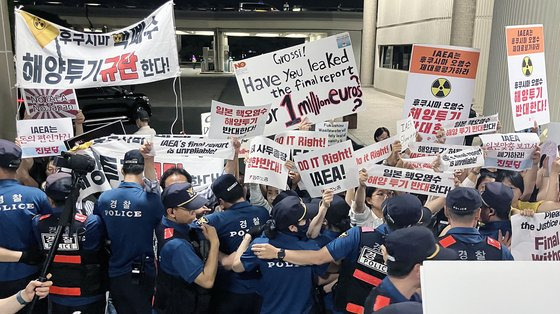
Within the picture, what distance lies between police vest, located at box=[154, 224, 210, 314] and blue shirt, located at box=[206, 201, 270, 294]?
0.91ft

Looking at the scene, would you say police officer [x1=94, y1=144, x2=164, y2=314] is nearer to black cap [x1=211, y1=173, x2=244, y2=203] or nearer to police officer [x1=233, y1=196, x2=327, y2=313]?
black cap [x1=211, y1=173, x2=244, y2=203]

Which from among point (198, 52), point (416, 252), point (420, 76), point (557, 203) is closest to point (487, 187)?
point (557, 203)

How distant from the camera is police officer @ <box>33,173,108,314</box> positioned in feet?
12.6

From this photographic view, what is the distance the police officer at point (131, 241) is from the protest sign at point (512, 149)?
12.0 feet

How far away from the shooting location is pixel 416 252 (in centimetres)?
260

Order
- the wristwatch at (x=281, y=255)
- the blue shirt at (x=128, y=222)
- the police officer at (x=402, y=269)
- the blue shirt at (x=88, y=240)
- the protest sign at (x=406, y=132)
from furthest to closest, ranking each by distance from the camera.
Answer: the protest sign at (x=406, y=132) → the blue shirt at (x=128, y=222) → the blue shirt at (x=88, y=240) → the wristwatch at (x=281, y=255) → the police officer at (x=402, y=269)

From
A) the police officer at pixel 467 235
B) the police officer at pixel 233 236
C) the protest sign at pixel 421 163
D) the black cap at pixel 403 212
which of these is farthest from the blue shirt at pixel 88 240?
the protest sign at pixel 421 163

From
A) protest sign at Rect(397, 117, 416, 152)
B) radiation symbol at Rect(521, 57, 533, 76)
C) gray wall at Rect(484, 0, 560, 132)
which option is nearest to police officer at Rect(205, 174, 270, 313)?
protest sign at Rect(397, 117, 416, 152)

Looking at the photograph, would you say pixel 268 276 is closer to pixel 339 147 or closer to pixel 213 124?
pixel 339 147

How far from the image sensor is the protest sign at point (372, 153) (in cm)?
470

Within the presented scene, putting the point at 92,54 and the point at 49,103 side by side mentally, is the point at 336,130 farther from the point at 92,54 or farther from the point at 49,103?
the point at 49,103

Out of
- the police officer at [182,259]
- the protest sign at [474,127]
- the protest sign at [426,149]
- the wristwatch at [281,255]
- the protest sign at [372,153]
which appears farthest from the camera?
the protest sign at [474,127]

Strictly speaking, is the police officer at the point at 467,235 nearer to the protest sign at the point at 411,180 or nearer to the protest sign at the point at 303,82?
the protest sign at the point at 411,180

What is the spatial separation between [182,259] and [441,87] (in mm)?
4316
